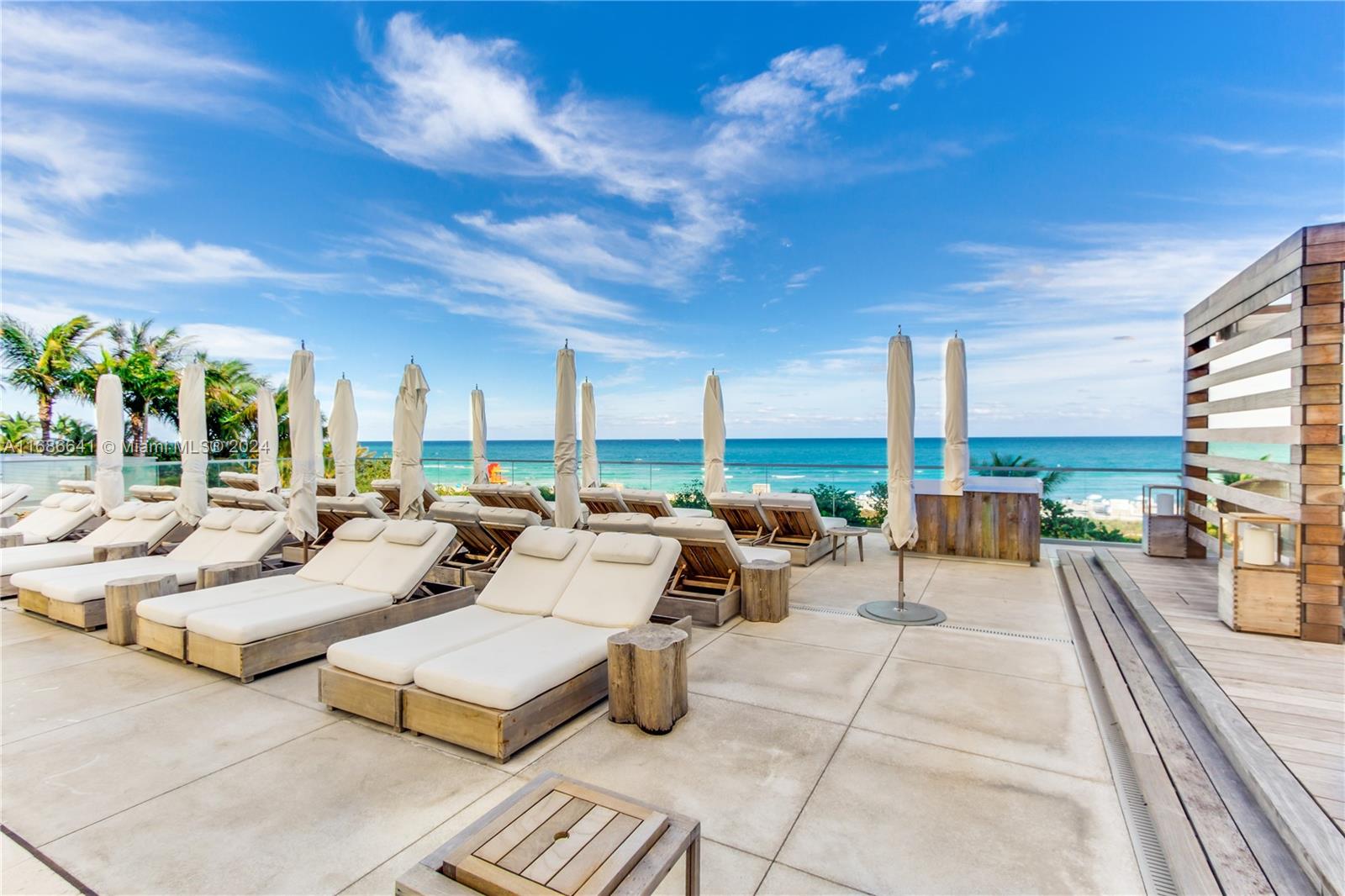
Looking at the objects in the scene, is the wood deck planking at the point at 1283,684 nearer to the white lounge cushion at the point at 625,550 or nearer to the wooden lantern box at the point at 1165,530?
the wooden lantern box at the point at 1165,530

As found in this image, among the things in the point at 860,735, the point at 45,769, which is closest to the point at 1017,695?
the point at 860,735

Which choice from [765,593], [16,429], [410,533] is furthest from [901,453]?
[16,429]

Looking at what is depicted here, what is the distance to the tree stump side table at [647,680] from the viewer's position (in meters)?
2.73

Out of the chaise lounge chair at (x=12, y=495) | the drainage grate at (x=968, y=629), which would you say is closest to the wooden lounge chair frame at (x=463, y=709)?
the drainage grate at (x=968, y=629)

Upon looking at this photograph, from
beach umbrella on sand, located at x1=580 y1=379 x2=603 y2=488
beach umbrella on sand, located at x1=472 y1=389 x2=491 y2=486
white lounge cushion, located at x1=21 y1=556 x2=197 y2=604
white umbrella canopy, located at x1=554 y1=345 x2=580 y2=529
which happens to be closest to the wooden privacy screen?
white umbrella canopy, located at x1=554 y1=345 x2=580 y2=529

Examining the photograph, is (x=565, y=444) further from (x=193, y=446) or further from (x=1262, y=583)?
(x=1262, y=583)

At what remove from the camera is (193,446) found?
6578 millimetres

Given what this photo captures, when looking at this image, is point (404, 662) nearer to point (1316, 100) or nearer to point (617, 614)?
A: point (617, 614)

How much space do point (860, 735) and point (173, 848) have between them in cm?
268

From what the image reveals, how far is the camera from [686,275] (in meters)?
16.7

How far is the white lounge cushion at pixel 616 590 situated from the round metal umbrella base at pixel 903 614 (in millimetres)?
1908

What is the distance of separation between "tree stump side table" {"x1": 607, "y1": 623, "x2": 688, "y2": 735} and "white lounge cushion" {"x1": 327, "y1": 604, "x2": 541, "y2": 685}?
856mm

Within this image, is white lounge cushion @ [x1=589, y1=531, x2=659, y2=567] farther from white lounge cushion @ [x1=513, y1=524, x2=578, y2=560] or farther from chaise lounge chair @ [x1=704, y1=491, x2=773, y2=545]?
chaise lounge chair @ [x1=704, y1=491, x2=773, y2=545]

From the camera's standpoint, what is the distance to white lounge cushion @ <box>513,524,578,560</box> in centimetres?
404
